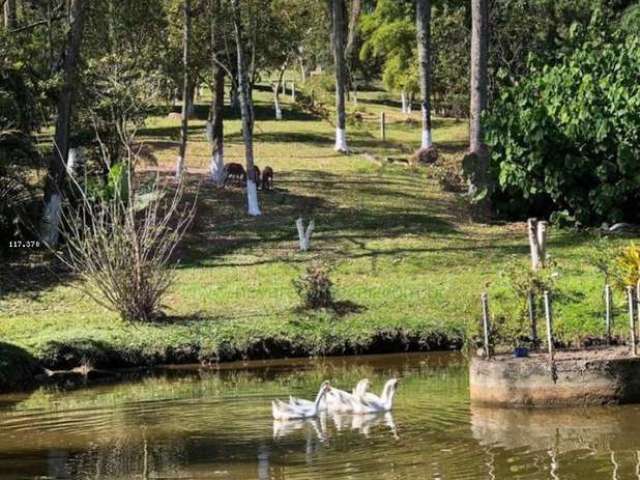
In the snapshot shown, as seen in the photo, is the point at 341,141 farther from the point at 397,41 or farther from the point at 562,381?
the point at 562,381

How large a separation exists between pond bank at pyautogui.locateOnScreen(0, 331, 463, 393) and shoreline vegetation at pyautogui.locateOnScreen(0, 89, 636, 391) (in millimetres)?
24

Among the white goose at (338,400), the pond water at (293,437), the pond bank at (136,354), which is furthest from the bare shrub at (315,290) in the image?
the white goose at (338,400)

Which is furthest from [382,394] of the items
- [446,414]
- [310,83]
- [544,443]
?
[310,83]

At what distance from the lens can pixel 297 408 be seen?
51.5ft

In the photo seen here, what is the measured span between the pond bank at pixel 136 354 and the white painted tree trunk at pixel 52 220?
301 inches

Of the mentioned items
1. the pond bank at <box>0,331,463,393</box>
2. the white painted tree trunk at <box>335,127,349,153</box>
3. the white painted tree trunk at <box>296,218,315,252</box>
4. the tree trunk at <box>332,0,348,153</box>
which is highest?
the tree trunk at <box>332,0,348,153</box>

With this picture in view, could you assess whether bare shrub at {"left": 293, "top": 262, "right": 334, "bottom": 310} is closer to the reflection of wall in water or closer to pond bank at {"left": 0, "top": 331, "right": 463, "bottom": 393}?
pond bank at {"left": 0, "top": 331, "right": 463, "bottom": 393}

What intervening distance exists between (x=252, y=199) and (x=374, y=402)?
16.8 metres

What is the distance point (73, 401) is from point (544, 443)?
7.70 metres

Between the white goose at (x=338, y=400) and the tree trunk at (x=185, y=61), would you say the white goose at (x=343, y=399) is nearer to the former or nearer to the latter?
the white goose at (x=338, y=400)

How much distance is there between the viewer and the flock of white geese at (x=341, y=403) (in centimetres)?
1573

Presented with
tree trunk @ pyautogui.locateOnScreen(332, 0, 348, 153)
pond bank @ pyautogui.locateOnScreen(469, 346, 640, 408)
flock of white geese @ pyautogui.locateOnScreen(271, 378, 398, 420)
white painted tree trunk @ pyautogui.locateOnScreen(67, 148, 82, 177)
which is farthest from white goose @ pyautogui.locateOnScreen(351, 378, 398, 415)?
tree trunk @ pyautogui.locateOnScreen(332, 0, 348, 153)

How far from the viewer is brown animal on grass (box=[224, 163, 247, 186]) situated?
35.6 metres

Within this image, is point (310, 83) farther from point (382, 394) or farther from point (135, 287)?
point (382, 394)
